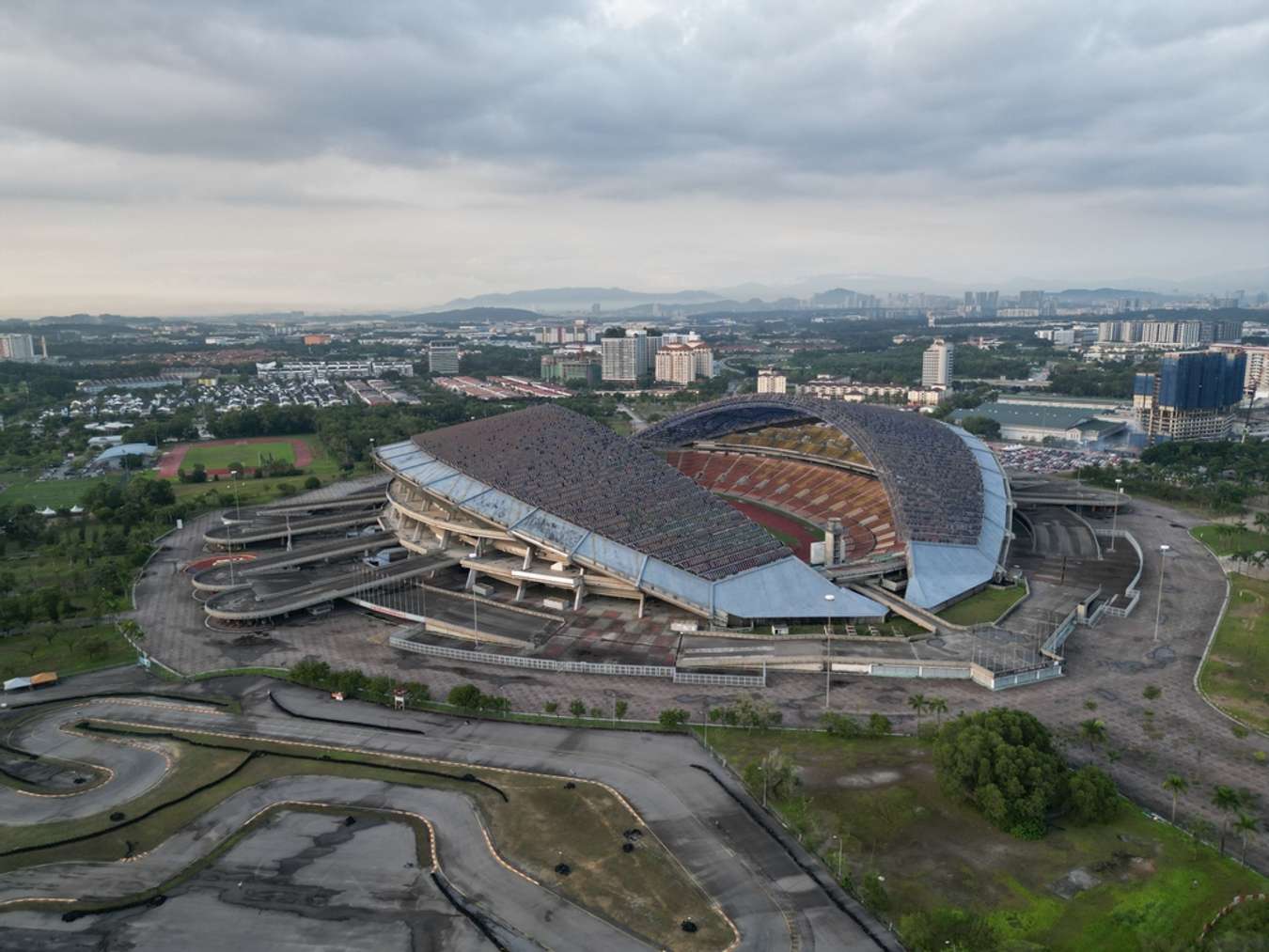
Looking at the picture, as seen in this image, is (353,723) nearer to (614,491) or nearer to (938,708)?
(614,491)

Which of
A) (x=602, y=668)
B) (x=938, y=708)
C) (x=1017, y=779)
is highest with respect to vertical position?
(x=1017, y=779)

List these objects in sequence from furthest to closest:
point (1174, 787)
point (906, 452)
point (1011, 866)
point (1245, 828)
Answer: point (906, 452) < point (1174, 787) < point (1011, 866) < point (1245, 828)

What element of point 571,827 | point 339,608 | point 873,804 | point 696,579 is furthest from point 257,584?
point 873,804

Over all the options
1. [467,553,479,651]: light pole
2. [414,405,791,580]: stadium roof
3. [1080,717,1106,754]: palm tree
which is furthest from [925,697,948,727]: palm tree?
[467,553,479,651]: light pole

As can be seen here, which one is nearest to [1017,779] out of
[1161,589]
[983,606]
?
[983,606]

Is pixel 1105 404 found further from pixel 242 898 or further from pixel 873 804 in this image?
pixel 242 898

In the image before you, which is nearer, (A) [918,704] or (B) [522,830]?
(B) [522,830]

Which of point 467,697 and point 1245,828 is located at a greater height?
point 1245,828

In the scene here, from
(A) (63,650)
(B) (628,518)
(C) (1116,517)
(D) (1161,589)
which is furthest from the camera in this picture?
(C) (1116,517)
